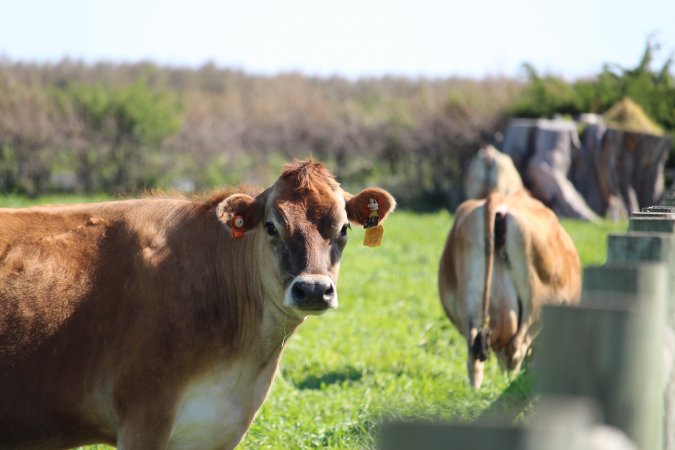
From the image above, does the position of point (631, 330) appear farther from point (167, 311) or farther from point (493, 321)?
point (493, 321)

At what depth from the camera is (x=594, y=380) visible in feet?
6.92

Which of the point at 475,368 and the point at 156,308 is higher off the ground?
the point at 156,308

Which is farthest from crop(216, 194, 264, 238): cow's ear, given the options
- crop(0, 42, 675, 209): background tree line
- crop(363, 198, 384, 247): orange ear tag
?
crop(0, 42, 675, 209): background tree line

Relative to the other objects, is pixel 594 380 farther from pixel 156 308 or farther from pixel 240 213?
pixel 240 213

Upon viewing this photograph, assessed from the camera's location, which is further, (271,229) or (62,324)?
(271,229)

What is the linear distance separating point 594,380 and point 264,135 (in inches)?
1136

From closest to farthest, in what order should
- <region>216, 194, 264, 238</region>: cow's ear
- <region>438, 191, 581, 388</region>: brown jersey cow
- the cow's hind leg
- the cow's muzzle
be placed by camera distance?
the cow's muzzle < <region>216, 194, 264, 238</region>: cow's ear < the cow's hind leg < <region>438, 191, 581, 388</region>: brown jersey cow

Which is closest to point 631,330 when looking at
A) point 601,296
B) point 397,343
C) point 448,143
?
point 601,296

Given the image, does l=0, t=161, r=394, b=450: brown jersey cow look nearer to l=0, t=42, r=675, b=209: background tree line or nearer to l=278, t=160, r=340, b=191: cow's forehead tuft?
l=278, t=160, r=340, b=191: cow's forehead tuft

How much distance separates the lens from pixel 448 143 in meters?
26.4

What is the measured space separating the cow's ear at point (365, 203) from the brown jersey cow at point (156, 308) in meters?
0.21

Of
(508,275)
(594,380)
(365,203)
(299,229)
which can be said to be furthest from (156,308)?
(508,275)

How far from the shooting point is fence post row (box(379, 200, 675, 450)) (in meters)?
1.63

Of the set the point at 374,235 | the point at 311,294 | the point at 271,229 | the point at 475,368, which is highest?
the point at 271,229
